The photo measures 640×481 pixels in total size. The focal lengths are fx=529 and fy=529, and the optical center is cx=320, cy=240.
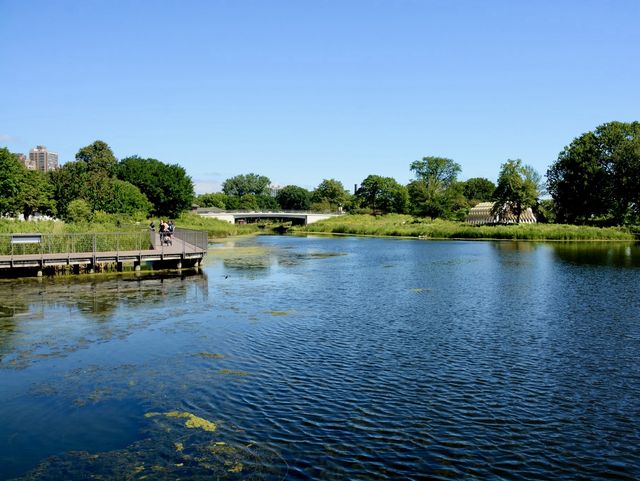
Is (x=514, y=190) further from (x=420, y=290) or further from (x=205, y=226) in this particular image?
(x=420, y=290)

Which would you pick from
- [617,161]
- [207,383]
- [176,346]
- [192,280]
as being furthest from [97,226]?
[617,161]

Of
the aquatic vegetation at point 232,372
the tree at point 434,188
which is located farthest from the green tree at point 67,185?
the tree at point 434,188

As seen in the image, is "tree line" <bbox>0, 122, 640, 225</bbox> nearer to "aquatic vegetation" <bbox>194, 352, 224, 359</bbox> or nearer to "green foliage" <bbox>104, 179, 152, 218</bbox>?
"green foliage" <bbox>104, 179, 152, 218</bbox>

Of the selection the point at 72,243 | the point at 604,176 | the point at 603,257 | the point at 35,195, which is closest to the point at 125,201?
the point at 35,195

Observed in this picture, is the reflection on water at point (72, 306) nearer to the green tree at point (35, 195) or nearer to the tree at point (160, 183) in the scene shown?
the green tree at point (35, 195)

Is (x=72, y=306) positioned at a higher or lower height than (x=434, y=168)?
lower

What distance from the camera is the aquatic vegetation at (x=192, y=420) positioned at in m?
13.1

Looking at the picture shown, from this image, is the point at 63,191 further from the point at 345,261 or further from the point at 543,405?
the point at 543,405

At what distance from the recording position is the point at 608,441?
12438 mm

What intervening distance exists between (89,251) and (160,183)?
215 ft

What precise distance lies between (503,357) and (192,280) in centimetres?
2595

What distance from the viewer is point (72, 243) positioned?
42.8 meters

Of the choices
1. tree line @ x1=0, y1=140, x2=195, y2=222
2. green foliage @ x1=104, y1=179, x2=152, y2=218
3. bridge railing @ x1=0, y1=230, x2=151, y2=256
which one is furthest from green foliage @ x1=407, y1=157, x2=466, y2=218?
bridge railing @ x1=0, y1=230, x2=151, y2=256

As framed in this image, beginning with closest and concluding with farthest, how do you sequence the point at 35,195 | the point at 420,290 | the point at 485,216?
the point at 420,290, the point at 35,195, the point at 485,216
